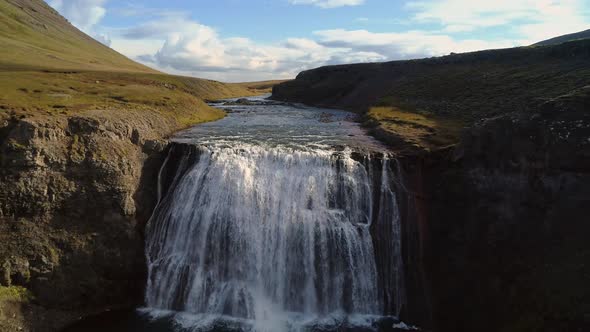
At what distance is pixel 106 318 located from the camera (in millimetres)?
23219

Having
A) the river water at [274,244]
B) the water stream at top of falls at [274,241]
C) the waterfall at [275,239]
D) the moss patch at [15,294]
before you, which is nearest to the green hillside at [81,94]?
the moss patch at [15,294]

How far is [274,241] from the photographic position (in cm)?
2522

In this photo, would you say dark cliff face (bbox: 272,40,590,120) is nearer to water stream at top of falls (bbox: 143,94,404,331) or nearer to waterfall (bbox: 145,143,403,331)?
waterfall (bbox: 145,143,403,331)

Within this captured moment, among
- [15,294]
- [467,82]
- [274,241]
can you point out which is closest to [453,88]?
[467,82]

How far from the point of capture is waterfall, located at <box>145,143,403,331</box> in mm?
24094

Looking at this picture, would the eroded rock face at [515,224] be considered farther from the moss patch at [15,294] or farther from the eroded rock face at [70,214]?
the moss patch at [15,294]

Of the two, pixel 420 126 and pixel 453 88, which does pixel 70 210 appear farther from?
pixel 453 88

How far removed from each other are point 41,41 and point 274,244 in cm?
13528

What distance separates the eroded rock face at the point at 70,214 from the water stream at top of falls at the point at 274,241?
1.82 metres

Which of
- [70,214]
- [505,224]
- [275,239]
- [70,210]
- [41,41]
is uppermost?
[41,41]

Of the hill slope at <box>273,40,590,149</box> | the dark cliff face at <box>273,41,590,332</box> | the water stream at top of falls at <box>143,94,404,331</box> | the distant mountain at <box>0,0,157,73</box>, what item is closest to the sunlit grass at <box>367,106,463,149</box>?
the hill slope at <box>273,40,590,149</box>

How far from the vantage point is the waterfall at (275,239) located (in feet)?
79.0

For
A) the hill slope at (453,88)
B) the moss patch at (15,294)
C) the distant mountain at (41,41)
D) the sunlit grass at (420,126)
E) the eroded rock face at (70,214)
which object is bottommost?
the moss patch at (15,294)

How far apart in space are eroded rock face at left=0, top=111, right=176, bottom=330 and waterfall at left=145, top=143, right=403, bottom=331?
1.87 meters
